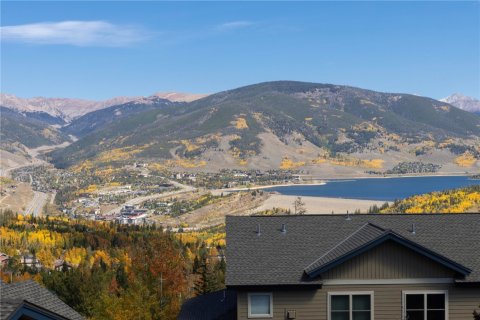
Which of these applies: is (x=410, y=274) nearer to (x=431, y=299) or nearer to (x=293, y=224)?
(x=431, y=299)

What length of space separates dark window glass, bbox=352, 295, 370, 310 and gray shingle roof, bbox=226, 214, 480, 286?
1.58 metres

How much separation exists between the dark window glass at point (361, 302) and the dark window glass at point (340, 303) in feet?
0.84

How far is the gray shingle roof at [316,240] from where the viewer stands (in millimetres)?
24234

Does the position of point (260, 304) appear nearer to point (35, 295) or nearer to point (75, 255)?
point (35, 295)

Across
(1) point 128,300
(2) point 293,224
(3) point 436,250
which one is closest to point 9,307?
(2) point 293,224

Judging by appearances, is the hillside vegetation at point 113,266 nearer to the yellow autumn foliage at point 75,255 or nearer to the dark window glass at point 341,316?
the yellow autumn foliage at point 75,255

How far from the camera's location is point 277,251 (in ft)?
83.9

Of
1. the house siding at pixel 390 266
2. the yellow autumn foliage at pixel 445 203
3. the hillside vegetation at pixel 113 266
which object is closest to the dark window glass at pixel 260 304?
the house siding at pixel 390 266

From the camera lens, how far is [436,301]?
23906 mm

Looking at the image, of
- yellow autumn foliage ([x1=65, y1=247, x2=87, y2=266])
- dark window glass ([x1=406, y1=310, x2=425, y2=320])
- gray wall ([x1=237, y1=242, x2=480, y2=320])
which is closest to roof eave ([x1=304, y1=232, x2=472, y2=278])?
gray wall ([x1=237, y1=242, x2=480, y2=320])

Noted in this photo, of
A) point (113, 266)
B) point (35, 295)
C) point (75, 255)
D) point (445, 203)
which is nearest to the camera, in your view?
point (35, 295)

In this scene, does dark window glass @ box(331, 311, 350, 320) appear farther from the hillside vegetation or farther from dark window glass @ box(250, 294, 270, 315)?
the hillside vegetation

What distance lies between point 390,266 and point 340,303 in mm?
2399

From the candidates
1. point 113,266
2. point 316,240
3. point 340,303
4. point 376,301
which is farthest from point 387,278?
point 113,266
